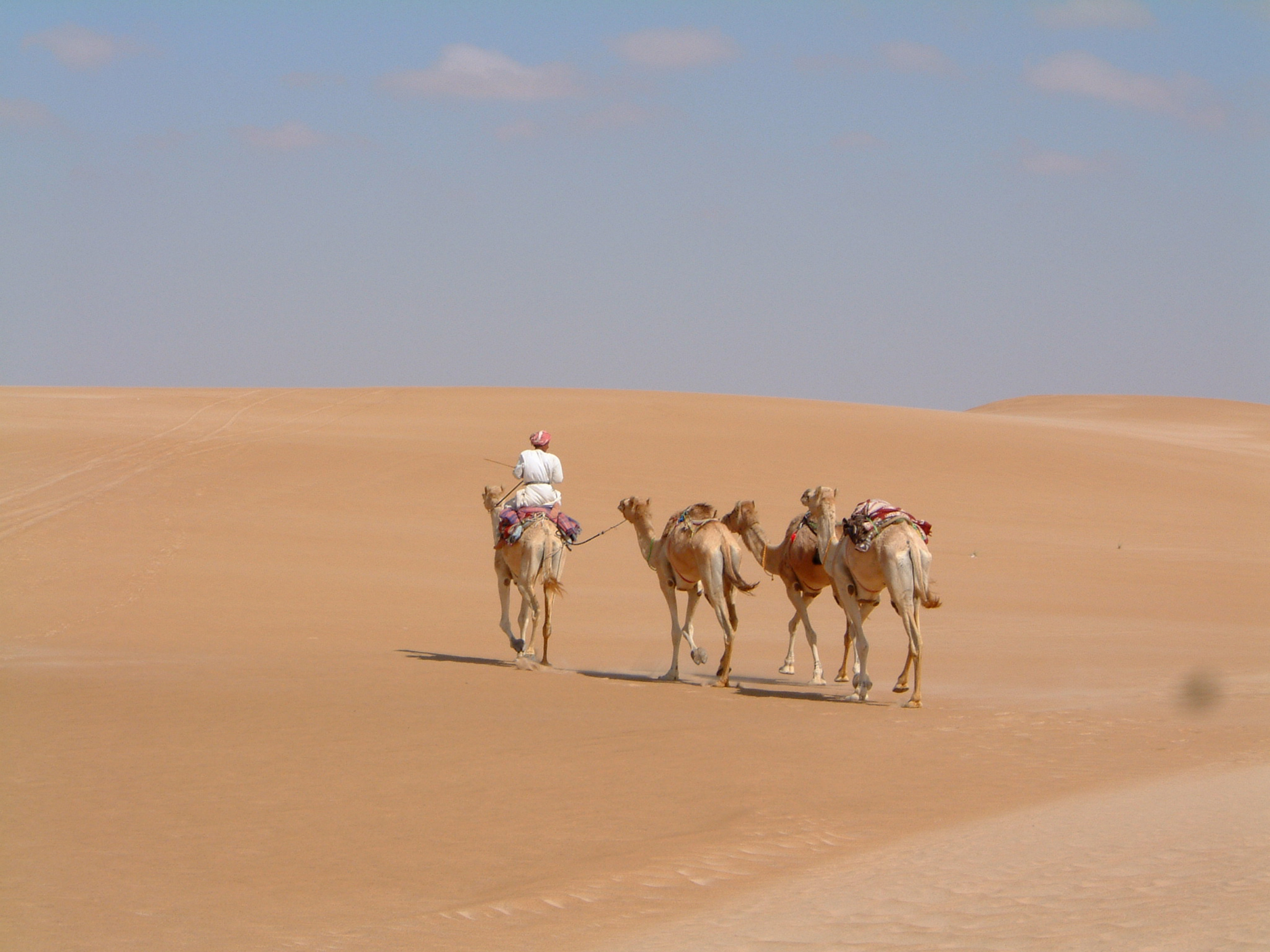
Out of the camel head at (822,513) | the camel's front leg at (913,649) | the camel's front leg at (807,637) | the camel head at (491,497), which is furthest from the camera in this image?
the camel head at (491,497)

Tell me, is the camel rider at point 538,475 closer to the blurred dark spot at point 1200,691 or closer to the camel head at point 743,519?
the camel head at point 743,519

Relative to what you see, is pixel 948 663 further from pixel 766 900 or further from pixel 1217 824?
pixel 766 900

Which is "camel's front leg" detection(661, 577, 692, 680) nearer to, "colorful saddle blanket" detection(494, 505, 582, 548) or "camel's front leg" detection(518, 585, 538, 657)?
"colorful saddle blanket" detection(494, 505, 582, 548)

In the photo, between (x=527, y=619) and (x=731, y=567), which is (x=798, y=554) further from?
(x=527, y=619)

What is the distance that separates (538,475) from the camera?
13.9m

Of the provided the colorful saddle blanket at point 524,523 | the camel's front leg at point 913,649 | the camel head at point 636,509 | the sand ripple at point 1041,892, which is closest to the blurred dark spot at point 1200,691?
the camel's front leg at point 913,649

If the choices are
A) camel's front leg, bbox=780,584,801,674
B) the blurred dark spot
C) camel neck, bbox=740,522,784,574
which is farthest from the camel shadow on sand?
the blurred dark spot

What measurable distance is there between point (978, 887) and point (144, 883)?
A: 12.6 feet

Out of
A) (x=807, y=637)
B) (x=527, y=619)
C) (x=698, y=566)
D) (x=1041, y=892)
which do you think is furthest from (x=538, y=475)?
(x=1041, y=892)

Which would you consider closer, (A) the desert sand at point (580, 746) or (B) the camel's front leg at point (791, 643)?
(A) the desert sand at point (580, 746)

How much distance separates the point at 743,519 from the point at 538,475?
221 centimetres

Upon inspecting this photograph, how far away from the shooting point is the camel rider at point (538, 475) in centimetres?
1387

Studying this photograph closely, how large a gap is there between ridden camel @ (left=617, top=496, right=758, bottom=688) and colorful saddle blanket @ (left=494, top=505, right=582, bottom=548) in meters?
0.63

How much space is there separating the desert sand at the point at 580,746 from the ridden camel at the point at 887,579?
0.40 meters
